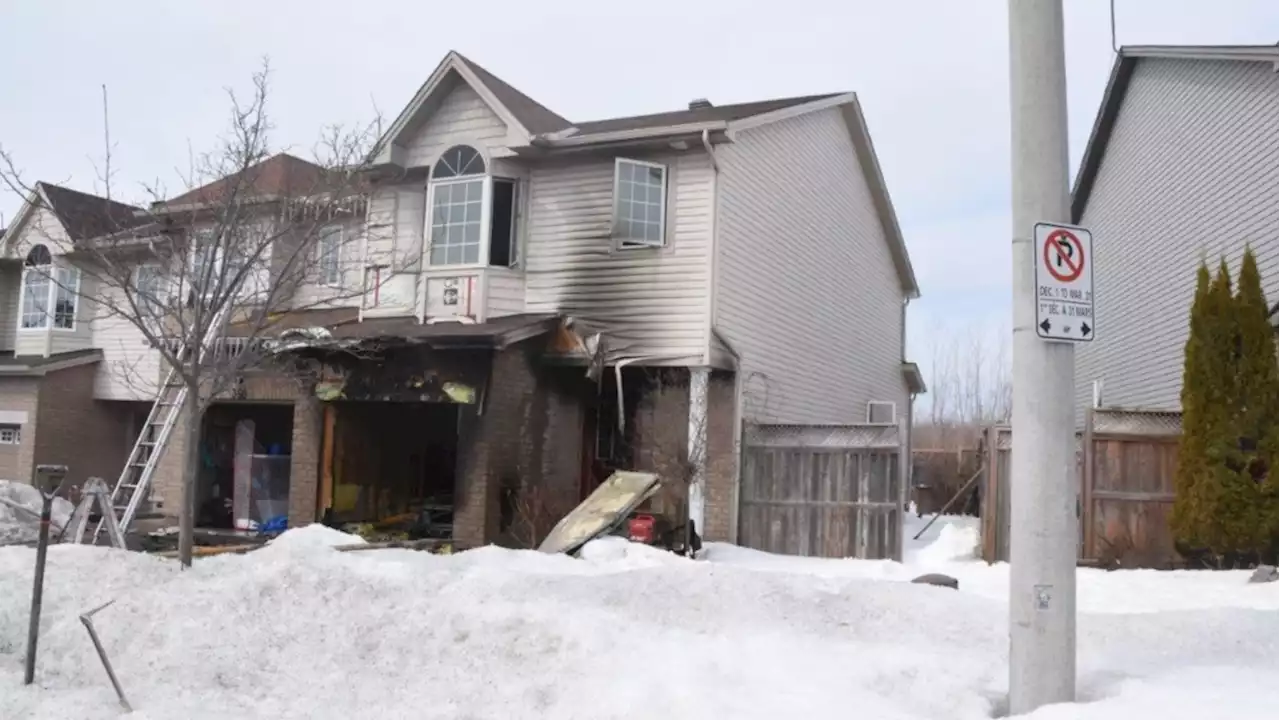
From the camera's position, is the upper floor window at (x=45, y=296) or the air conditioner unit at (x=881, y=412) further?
the upper floor window at (x=45, y=296)

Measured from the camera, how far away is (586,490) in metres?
16.1

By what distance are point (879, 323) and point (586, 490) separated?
9409 mm

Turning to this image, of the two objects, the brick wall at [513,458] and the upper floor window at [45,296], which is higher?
the upper floor window at [45,296]

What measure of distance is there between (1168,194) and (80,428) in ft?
66.2

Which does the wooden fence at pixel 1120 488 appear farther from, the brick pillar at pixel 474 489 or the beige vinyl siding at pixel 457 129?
the beige vinyl siding at pixel 457 129

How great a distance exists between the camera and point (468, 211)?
52.2 feet

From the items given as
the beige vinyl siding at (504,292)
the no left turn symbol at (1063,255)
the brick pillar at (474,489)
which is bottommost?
the brick pillar at (474,489)

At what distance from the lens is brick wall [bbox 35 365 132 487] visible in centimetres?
2059

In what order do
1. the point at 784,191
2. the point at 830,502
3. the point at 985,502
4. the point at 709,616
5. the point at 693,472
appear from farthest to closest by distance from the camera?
the point at 784,191 < the point at 693,472 < the point at 830,502 < the point at 985,502 < the point at 709,616

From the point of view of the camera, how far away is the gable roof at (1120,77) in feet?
46.3

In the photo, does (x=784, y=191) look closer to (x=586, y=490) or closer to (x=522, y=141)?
(x=522, y=141)

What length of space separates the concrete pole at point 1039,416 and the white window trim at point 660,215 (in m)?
9.27

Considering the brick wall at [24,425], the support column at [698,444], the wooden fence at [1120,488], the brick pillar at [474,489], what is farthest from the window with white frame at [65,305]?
the wooden fence at [1120,488]

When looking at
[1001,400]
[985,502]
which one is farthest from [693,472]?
[1001,400]
